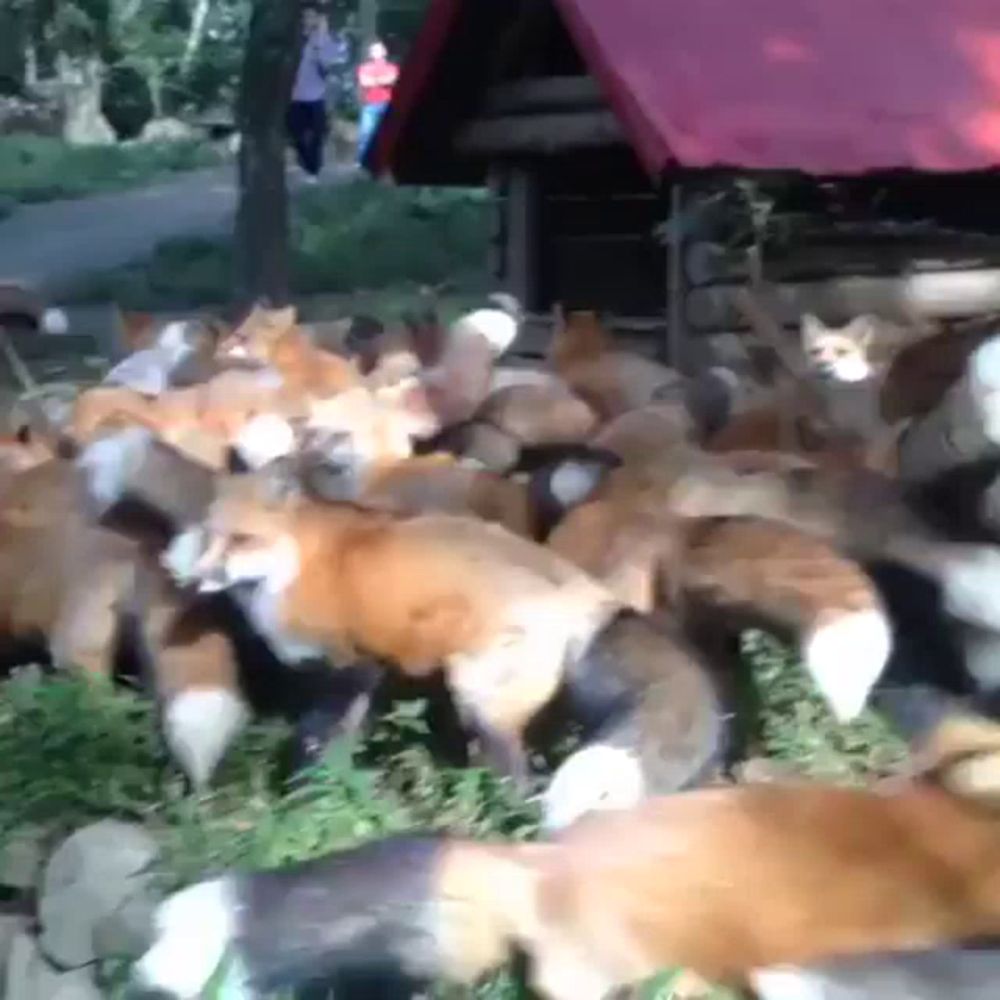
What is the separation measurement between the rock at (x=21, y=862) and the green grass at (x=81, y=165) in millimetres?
15394

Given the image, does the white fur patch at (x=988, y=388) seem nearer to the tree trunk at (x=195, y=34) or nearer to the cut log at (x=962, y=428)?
the cut log at (x=962, y=428)

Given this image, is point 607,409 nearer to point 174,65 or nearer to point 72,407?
point 72,407

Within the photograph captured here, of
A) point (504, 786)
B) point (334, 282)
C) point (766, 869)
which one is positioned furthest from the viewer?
point (334, 282)

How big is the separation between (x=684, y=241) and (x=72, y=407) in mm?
2054

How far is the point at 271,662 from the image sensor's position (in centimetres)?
326

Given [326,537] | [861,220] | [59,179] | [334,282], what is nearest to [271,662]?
[326,537]

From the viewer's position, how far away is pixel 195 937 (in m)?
2.14

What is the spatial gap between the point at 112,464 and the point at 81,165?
59.0 ft

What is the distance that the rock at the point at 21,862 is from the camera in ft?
9.95

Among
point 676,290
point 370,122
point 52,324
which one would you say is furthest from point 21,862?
point 370,122

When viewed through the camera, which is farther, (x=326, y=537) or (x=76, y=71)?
(x=76, y=71)

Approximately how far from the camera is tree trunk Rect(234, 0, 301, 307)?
392 inches

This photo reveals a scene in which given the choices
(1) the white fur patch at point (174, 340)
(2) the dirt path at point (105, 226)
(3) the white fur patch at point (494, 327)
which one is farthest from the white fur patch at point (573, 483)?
(2) the dirt path at point (105, 226)

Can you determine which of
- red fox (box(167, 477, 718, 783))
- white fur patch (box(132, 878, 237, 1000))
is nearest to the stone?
red fox (box(167, 477, 718, 783))
